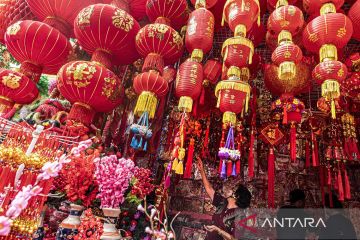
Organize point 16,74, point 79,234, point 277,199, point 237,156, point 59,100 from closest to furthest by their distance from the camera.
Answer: point 79,234 < point 237,156 < point 16,74 < point 59,100 < point 277,199

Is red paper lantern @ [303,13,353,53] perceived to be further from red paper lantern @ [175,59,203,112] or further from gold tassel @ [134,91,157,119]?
gold tassel @ [134,91,157,119]

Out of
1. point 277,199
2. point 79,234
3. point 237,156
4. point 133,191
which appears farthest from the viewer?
point 277,199

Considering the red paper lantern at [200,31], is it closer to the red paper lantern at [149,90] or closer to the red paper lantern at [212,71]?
the red paper lantern at [212,71]

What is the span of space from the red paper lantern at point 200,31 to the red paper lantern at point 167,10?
0.49 m

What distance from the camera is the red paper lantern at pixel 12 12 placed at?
3320 mm

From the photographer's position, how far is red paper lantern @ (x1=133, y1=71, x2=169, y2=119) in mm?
2562

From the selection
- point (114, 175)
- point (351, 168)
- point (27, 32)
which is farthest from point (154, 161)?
point (351, 168)

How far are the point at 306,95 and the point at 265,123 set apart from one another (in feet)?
3.84

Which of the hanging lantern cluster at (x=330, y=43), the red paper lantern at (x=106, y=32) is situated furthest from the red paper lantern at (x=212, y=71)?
the hanging lantern cluster at (x=330, y=43)

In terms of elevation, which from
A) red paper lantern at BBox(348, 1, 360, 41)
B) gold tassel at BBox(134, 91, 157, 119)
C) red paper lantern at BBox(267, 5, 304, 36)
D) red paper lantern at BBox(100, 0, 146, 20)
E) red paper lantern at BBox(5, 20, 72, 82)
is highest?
red paper lantern at BBox(100, 0, 146, 20)

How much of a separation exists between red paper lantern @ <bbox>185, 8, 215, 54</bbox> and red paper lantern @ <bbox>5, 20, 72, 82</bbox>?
1.51 metres

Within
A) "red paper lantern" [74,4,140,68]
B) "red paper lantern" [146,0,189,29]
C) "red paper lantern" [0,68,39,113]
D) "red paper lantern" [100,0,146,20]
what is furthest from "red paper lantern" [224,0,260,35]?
"red paper lantern" [0,68,39,113]

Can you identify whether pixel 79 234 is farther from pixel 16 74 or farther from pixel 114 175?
pixel 16 74

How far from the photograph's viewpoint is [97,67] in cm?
267
